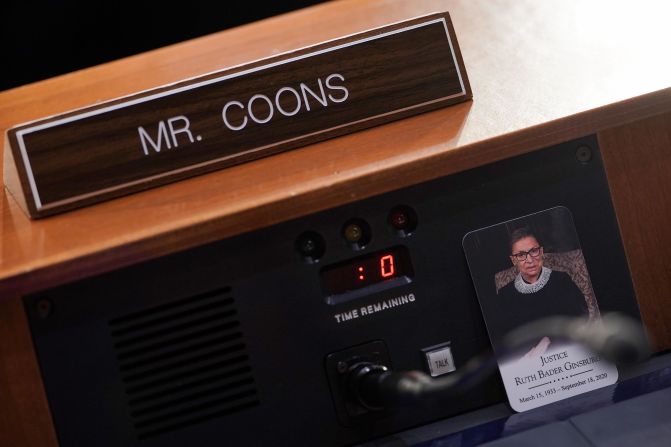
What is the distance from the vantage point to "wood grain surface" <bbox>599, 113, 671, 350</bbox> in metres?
0.84

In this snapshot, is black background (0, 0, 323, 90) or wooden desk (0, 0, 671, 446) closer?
wooden desk (0, 0, 671, 446)

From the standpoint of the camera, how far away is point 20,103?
41.4 inches

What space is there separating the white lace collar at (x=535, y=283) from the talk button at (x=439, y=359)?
0.08 m

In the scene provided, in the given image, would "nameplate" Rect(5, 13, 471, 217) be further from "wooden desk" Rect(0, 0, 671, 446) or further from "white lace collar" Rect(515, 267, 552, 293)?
"white lace collar" Rect(515, 267, 552, 293)

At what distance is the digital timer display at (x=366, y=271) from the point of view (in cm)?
81

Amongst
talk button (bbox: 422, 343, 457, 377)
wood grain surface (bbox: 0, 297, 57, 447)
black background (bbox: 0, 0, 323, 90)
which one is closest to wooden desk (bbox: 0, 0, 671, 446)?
wood grain surface (bbox: 0, 297, 57, 447)

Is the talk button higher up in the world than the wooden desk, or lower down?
lower down

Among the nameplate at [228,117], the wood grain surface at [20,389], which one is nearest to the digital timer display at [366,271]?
the nameplate at [228,117]

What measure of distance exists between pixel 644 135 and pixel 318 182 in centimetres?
31

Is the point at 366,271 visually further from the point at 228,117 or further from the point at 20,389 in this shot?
the point at 20,389

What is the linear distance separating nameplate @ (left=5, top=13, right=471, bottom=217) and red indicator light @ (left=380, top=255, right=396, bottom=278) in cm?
12

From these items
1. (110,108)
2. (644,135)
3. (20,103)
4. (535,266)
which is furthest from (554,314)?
(20,103)

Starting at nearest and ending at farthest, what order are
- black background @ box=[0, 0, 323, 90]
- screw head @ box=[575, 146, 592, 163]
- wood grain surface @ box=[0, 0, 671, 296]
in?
1. wood grain surface @ box=[0, 0, 671, 296]
2. screw head @ box=[575, 146, 592, 163]
3. black background @ box=[0, 0, 323, 90]

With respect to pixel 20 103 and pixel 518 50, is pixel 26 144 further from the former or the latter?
pixel 518 50
